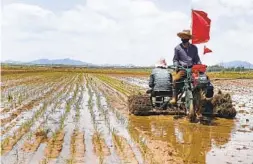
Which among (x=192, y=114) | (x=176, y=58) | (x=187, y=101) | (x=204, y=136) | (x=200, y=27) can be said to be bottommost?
(x=204, y=136)

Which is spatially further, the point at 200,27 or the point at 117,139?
the point at 200,27

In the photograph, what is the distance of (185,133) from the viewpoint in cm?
714

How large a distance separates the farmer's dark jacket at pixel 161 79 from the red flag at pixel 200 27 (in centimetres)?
110

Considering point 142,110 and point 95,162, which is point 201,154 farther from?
point 142,110

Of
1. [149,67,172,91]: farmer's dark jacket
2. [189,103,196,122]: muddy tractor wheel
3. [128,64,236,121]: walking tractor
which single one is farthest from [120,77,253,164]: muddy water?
[149,67,172,91]: farmer's dark jacket

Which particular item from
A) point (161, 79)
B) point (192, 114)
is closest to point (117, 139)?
point (192, 114)

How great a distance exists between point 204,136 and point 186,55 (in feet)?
7.40

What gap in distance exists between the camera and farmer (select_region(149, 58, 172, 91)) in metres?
9.08

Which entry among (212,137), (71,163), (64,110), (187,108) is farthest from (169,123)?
(71,163)

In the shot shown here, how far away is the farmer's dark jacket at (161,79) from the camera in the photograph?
357 inches

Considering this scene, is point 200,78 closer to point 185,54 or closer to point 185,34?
point 185,54

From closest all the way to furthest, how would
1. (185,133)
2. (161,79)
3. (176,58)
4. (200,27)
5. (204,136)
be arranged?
1. (204,136)
2. (185,133)
3. (200,27)
4. (176,58)
5. (161,79)

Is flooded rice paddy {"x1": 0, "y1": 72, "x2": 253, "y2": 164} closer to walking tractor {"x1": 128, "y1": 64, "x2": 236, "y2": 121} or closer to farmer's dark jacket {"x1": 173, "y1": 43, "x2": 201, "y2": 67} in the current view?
walking tractor {"x1": 128, "y1": 64, "x2": 236, "y2": 121}

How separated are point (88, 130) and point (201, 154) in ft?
7.74
